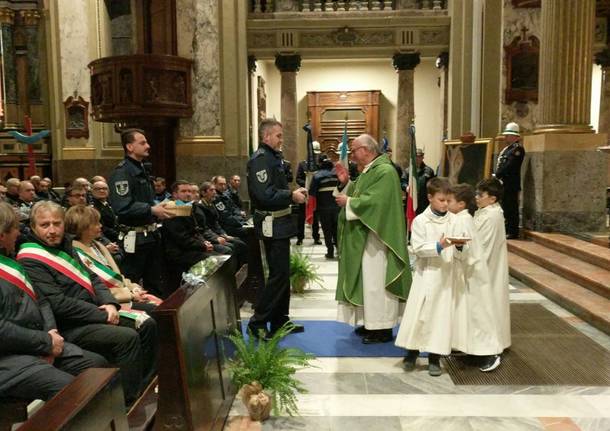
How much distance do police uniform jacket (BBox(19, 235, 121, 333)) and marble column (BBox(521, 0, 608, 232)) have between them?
733 cm

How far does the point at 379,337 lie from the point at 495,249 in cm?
133

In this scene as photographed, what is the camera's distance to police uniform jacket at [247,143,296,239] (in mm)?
5027

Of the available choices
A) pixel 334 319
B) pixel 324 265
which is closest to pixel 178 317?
pixel 334 319

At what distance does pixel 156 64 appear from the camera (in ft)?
39.3

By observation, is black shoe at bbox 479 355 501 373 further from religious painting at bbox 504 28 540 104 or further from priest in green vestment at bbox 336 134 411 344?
religious painting at bbox 504 28 540 104

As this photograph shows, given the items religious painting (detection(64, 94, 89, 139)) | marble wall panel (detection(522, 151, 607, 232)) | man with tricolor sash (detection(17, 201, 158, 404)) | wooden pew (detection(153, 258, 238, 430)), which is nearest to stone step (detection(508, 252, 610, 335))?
marble wall panel (detection(522, 151, 607, 232))

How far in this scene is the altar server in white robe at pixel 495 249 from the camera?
461 cm

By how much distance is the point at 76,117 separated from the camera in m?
14.2

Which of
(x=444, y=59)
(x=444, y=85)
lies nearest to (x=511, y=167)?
(x=444, y=59)

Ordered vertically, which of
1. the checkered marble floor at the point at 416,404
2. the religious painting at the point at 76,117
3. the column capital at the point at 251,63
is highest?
the column capital at the point at 251,63

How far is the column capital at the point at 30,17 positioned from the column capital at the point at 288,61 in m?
6.33

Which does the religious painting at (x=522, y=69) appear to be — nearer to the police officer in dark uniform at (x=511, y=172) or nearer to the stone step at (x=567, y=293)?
the police officer in dark uniform at (x=511, y=172)

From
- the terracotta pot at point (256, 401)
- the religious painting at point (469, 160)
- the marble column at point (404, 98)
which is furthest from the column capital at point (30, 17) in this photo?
the terracotta pot at point (256, 401)

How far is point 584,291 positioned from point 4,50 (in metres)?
14.5
